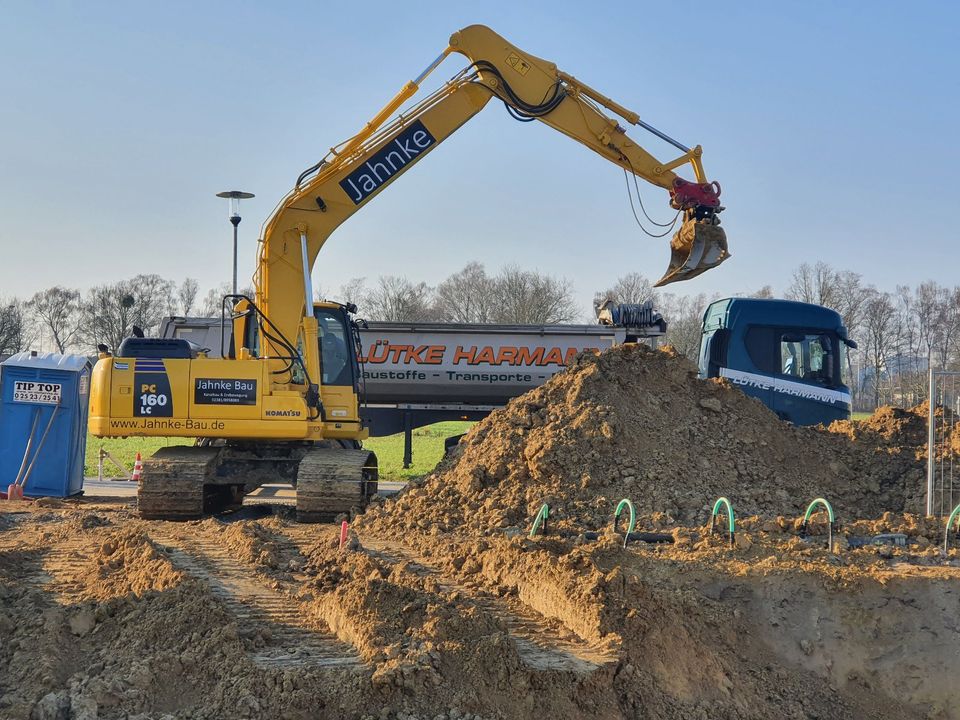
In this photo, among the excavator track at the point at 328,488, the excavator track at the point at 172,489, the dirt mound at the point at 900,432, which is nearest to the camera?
the excavator track at the point at 328,488

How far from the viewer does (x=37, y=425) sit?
44.7ft

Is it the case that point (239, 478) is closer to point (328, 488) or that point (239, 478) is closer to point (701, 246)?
point (328, 488)

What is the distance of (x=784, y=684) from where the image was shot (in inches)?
237

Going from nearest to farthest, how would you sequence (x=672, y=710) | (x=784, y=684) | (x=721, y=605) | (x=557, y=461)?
(x=672, y=710)
(x=784, y=684)
(x=721, y=605)
(x=557, y=461)

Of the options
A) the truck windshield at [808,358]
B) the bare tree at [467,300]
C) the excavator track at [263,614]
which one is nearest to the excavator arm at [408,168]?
the truck windshield at [808,358]

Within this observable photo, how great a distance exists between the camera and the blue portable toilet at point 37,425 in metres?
13.6

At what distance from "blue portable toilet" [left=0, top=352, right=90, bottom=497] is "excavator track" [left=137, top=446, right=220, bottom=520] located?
10.6ft

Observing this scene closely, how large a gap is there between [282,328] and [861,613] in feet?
25.2

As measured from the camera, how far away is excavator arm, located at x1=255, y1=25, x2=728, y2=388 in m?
11.9

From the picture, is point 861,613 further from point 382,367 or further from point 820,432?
point 382,367

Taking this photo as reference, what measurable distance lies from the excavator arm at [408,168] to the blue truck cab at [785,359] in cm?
214

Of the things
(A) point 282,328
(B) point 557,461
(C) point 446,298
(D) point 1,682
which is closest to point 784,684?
(B) point 557,461

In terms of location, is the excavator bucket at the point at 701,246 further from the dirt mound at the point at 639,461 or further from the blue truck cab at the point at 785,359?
the blue truck cab at the point at 785,359

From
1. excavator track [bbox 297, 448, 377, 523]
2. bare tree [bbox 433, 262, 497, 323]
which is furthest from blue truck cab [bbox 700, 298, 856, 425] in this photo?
bare tree [bbox 433, 262, 497, 323]
